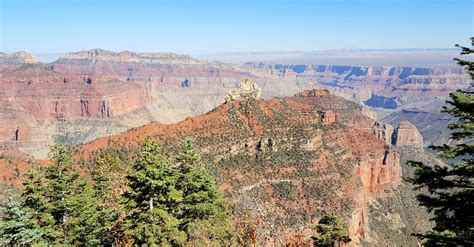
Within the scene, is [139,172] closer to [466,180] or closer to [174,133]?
[466,180]

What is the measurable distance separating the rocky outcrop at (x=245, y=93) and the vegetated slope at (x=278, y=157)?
17.0ft

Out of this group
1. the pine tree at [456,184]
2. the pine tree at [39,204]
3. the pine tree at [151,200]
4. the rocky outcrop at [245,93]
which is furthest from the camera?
the rocky outcrop at [245,93]

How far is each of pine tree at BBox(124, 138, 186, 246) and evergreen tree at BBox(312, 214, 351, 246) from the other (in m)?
21.3

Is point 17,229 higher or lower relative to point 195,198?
lower

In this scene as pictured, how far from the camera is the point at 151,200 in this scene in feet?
94.8

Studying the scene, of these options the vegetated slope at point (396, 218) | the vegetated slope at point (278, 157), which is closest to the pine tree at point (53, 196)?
the vegetated slope at point (278, 157)

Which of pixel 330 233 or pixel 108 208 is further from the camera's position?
pixel 330 233

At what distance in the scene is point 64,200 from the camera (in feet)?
Result: 109

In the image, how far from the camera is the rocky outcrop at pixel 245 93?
112562mm

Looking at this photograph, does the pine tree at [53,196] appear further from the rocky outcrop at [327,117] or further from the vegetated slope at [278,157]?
the rocky outcrop at [327,117]

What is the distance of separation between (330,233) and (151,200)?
2469 cm

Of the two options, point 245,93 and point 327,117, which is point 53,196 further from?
point 327,117

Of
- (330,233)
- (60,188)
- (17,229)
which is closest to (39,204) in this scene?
(60,188)

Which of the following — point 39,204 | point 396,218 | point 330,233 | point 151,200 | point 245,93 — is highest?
point 151,200
